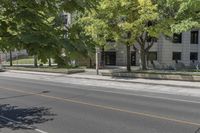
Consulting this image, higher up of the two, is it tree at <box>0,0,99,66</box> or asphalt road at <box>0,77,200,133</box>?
tree at <box>0,0,99,66</box>

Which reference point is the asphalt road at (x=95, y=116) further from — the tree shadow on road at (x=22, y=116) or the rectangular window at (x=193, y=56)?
the rectangular window at (x=193, y=56)

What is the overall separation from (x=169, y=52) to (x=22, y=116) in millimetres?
50886

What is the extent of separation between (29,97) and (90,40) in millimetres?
17006

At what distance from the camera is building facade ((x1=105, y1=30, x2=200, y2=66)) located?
6050 cm

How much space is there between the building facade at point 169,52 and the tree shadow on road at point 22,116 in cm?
4357

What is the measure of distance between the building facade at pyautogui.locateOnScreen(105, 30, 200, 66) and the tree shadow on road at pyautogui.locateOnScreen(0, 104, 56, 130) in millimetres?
43572

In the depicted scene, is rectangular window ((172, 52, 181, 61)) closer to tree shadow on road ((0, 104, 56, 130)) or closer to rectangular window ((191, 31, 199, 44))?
rectangular window ((191, 31, 199, 44))

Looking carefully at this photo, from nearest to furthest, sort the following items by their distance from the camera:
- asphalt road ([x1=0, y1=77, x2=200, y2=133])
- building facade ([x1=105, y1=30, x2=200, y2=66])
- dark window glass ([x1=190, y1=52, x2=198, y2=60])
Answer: asphalt road ([x1=0, y1=77, x2=200, y2=133])
building facade ([x1=105, y1=30, x2=200, y2=66])
dark window glass ([x1=190, y1=52, x2=198, y2=60])

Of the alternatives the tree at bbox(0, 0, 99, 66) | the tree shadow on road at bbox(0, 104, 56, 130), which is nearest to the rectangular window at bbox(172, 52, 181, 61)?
the tree shadow on road at bbox(0, 104, 56, 130)

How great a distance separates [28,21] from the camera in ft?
12.4

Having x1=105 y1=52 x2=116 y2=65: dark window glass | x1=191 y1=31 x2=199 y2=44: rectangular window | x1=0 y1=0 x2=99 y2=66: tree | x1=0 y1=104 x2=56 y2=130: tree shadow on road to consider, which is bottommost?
x1=0 y1=104 x2=56 y2=130: tree shadow on road

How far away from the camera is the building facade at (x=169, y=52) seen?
60.5m

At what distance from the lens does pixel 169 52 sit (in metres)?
62.8

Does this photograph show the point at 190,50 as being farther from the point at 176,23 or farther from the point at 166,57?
the point at 176,23
